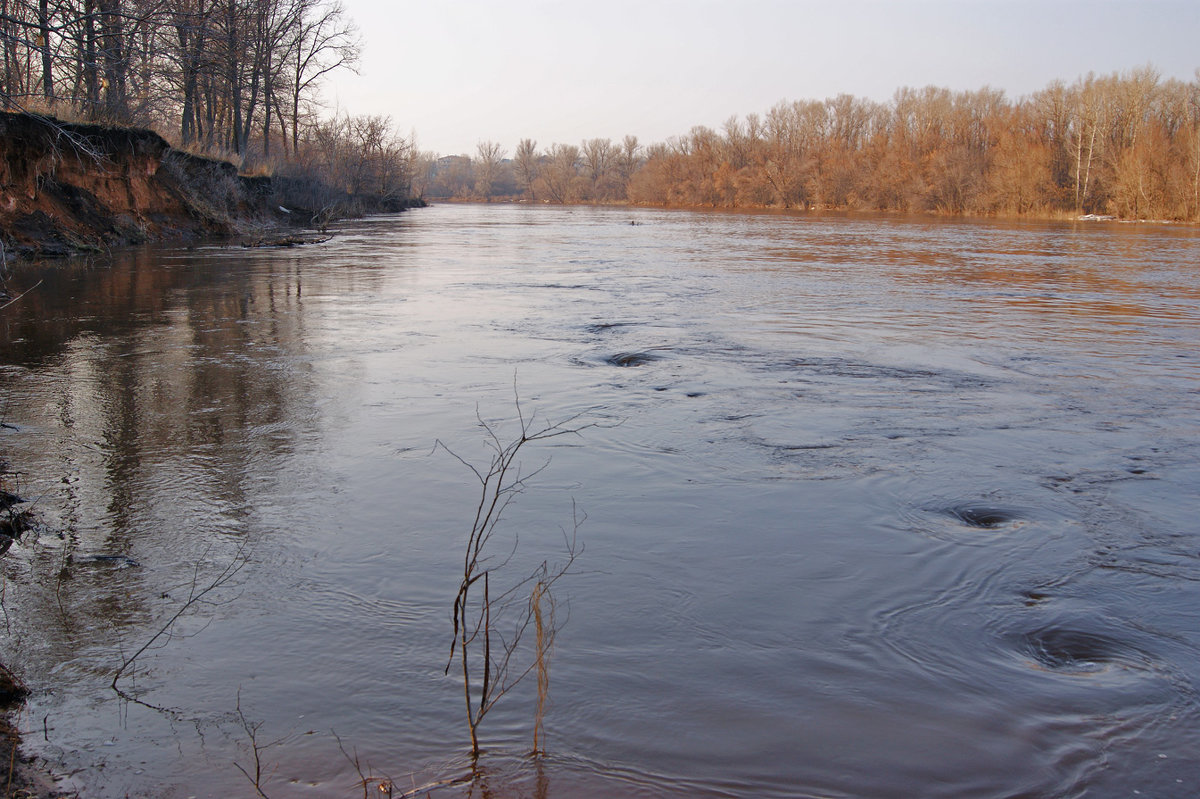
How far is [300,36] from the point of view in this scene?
44500mm

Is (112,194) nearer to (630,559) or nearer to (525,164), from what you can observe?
(630,559)

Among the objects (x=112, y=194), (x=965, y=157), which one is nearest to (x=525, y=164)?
(x=965, y=157)

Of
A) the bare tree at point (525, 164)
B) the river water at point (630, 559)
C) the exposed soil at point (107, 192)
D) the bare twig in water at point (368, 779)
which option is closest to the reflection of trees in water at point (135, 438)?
the river water at point (630, 559)

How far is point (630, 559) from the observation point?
493cm

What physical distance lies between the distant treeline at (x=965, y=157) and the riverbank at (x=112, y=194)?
49637 mm

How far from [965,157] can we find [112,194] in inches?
2450

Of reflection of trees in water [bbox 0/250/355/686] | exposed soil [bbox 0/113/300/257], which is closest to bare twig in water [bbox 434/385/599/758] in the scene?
reflection of trees in water [bbox 0/250/355/686]

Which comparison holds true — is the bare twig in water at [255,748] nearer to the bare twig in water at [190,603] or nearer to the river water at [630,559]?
the river water at [630,559]

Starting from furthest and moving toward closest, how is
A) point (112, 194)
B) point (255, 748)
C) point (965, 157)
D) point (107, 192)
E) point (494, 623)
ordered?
point (965, 157)
point (112, 194)
point (107, 192)
point (494, 623)
point (255, 748)

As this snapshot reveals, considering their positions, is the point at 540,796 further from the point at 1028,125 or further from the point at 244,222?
the point at 1028,125

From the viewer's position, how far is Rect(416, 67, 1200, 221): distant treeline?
56.1 m

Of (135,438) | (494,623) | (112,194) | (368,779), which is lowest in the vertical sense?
(368,779)

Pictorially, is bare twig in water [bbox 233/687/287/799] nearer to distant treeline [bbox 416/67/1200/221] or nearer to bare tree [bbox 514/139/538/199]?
distant treeline [bbox 416/67/1200/221]

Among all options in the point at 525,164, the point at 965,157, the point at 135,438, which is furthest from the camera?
the point at 525,164
